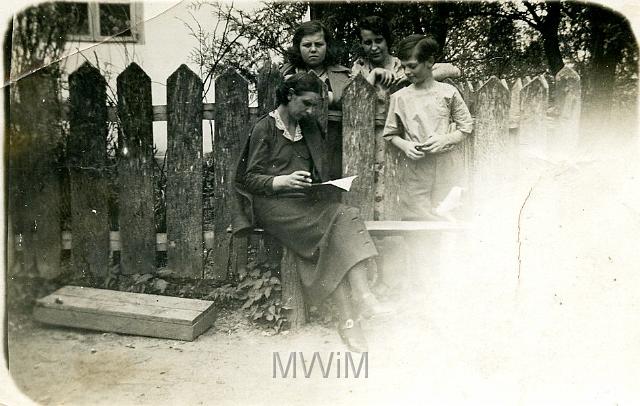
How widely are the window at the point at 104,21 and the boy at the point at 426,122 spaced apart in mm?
1530

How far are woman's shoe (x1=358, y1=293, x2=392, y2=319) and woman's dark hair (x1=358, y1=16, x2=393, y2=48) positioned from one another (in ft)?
4.78

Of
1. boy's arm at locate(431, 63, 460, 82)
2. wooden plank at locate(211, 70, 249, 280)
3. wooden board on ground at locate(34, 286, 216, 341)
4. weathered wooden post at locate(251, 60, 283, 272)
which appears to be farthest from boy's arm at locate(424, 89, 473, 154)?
wooden board on ground at locate(34, 286, 216, 341)

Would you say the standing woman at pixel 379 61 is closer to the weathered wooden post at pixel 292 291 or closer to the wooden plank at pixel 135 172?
the weathered wooden post at pixel 292 291

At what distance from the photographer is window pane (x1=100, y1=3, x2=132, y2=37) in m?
3.21

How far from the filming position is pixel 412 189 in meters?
3.28

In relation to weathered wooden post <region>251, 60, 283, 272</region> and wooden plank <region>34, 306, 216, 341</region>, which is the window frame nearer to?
weathered wooden post <region>251, 60, 283, 272</region>

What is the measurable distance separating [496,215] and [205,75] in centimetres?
188

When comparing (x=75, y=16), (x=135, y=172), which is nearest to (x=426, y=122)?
(x=135, y=172)

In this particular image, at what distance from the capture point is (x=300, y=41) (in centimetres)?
319

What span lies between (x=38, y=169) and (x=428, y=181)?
2274mm

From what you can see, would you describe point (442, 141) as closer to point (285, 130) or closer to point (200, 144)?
point (285, 130)

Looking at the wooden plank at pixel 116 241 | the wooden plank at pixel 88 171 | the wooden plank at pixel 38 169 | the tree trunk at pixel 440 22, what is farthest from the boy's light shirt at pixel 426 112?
the wooden plank at pixel 38 169

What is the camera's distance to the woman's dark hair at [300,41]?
10.4ft

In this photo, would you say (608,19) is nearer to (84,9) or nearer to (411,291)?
(411,291)
